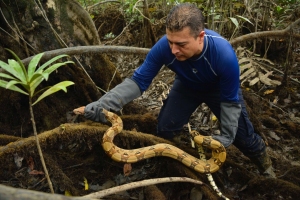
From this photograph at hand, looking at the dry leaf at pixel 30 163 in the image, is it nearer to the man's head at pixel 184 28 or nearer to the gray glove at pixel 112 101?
the gray glove at pixel 112 101

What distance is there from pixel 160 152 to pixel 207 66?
1.03 meters

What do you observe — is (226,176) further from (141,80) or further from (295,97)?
(295,97)

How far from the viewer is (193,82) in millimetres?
3785

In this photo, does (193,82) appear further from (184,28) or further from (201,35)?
(184,28)

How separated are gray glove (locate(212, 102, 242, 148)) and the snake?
0.08 m

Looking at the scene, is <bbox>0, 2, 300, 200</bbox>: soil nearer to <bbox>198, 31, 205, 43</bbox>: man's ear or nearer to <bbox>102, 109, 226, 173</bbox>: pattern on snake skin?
<bbox>102, 109, 226, 173</bbox>: pattern on snake skin

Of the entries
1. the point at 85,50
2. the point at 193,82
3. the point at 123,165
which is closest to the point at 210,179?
the point at 123,165

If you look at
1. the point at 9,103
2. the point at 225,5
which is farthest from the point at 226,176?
the point at 225,5

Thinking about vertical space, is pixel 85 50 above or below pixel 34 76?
below

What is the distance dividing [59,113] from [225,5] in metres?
3.59

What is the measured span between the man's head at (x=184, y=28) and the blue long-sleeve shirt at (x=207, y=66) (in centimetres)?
28

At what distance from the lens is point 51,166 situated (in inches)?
119

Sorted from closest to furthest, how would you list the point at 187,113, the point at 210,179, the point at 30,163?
1. the point at 210,179
2. the point at 30,163
3. the point at 187,113

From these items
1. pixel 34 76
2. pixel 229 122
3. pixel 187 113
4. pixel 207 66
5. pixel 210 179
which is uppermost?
pixel 34 76
